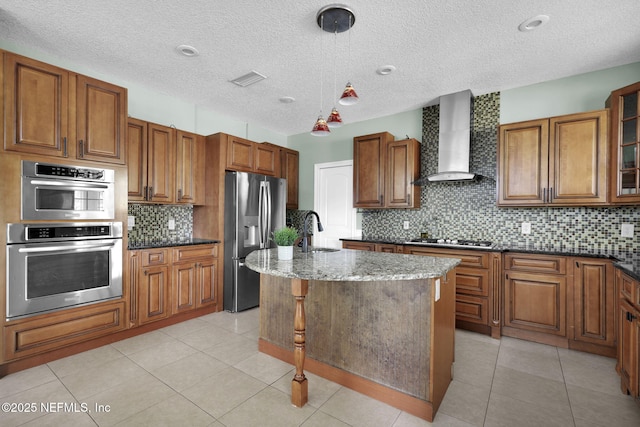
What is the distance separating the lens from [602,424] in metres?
1.83

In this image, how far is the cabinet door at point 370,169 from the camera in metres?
4.22

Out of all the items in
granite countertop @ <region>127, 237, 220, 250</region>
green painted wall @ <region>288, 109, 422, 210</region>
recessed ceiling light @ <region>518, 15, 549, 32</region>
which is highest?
recessed ceiling light @ <region>518, 15, 549, 32</region>

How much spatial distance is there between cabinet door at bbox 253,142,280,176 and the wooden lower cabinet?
7.96 feet

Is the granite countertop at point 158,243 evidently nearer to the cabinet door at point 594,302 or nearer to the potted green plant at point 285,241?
the potted green plant at point 285,241

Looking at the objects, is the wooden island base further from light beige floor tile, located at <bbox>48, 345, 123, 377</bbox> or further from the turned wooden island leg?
light beige floor tile, located at <bbox>48, 345, 123, 377</bbox>

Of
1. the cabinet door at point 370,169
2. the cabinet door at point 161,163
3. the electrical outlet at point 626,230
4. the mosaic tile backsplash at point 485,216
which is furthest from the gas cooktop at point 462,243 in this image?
the cabinet door at point 161,163

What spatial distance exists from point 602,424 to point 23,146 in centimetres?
444

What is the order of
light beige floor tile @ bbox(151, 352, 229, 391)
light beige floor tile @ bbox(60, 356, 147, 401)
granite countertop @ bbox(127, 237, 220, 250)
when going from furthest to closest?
granite countertop @ bbox(127, 237, 220, 250) < light beige floor tile @ bbox(151, 352, 229, 391) < light beige floor tile @ bbox(60, 356, 147, 401)

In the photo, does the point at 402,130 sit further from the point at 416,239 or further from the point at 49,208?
the point at 49,208

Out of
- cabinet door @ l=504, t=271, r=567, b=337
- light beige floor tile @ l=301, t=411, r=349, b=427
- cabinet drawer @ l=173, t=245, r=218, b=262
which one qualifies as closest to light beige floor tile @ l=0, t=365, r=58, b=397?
cabinet drawer @ l=173, t=245, r=218, b=262

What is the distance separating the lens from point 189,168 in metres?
3.90

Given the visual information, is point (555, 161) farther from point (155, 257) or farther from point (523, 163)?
point (155, 257)

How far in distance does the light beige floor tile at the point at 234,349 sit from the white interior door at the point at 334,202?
2.37 meters

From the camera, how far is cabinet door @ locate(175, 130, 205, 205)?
3.77 metres
